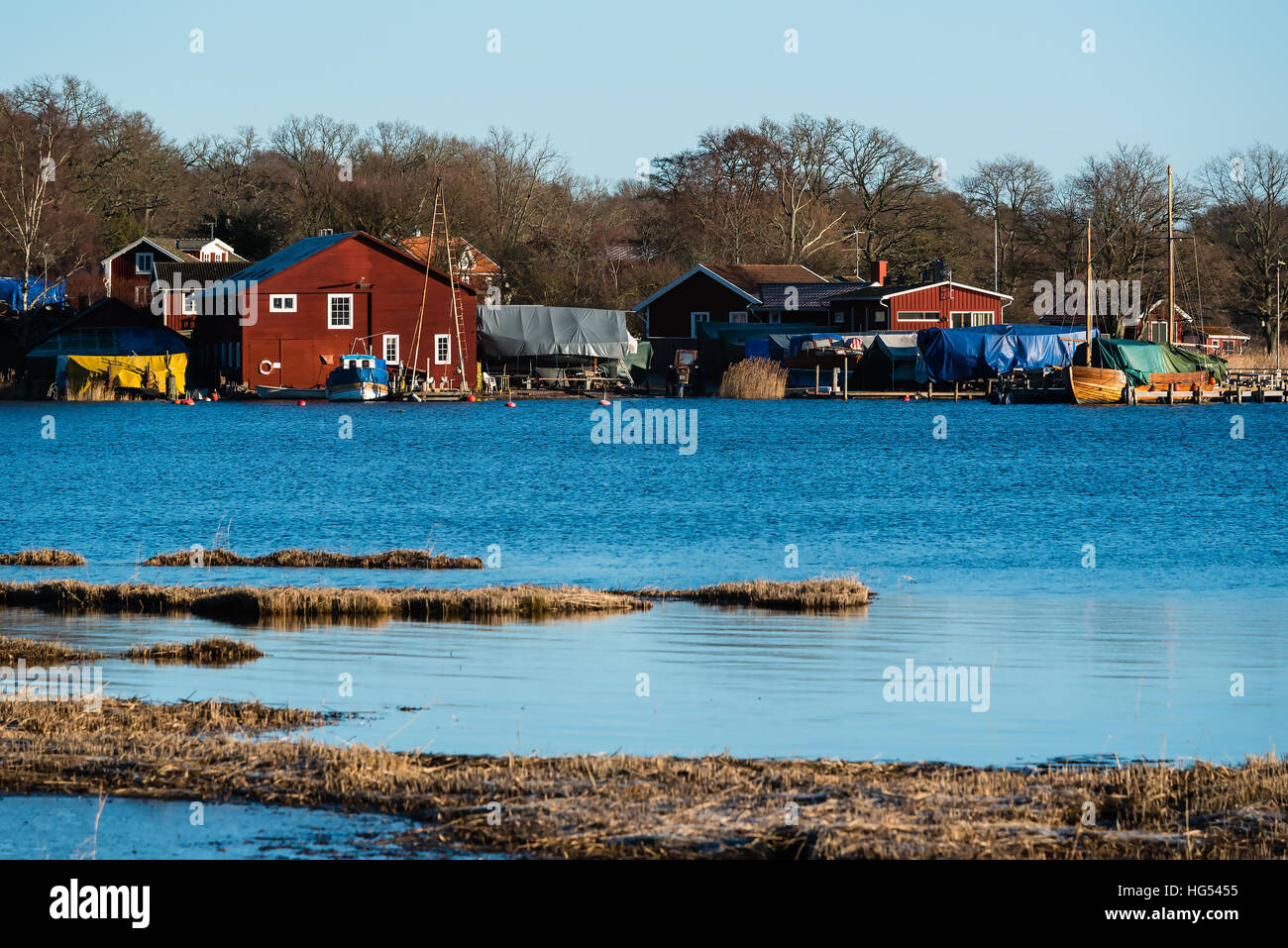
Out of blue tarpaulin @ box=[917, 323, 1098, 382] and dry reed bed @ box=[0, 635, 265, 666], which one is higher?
blue tarpaulin @ box=[917, 323, 1098, 382]

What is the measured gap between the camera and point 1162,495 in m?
37.8

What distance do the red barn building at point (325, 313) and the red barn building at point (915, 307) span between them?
2253 cm

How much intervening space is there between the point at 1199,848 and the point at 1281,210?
10341 centimetres

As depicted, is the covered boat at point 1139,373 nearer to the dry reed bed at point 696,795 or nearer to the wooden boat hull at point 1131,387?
the wooden boat hull at point 1131,387

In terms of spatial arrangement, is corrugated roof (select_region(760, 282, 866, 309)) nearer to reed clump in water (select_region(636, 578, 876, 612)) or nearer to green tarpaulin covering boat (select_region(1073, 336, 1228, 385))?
green tarpaulin covering boat (select_region(1073, 336, 1228, 385))

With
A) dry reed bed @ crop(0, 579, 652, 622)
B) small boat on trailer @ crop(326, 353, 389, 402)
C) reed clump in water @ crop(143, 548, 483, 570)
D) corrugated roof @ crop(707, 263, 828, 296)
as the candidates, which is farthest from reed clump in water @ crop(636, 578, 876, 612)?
corrugated roof @ crop(707, 263, 828, 296)

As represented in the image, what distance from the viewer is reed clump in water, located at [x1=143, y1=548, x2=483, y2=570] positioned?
2277 cm

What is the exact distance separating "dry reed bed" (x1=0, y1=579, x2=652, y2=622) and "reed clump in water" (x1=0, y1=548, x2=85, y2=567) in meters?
3.85

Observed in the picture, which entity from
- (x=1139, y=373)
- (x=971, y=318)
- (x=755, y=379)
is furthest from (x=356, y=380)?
(x=1139, y=373)

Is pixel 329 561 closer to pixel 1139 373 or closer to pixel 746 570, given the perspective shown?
pixel 746 570

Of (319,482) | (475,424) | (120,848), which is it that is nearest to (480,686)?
(120,848)

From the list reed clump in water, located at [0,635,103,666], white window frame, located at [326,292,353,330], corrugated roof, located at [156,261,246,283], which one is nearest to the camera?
reed clump in water, located at [0,635,103,666]

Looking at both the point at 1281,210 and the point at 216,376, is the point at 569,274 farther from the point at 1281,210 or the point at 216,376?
the point at 1281,210

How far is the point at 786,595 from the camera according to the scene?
63.8ft
